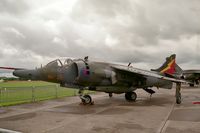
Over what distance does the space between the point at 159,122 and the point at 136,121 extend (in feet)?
2.53

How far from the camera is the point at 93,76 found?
1307 cm

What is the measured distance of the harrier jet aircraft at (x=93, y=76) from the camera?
1210 centimetres

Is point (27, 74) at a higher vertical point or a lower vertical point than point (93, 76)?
higher

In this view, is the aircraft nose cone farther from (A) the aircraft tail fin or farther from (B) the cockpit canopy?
(A) the aircraft tail fin

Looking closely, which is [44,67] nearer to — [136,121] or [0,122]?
[0,122]

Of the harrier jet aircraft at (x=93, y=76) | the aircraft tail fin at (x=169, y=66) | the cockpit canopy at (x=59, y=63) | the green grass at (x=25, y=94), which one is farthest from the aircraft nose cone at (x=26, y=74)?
the aircraft tail fin at (x=169, y=66)

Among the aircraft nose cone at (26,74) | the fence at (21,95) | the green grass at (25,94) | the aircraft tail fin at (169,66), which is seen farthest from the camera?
the aircraft tail fin at (169,66)

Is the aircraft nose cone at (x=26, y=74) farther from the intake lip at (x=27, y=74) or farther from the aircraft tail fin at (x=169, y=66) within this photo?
the aircraft tail fin at (x=169, y=66)

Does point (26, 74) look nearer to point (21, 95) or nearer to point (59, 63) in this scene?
point (59, 63)

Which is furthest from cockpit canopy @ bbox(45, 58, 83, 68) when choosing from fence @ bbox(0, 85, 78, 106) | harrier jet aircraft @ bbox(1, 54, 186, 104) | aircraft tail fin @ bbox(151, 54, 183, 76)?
aircraft tail fin @ bbox(151, 54, 183, 76)

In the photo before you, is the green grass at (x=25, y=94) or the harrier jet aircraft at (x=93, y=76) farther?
the green grass at (x=25, y=94)

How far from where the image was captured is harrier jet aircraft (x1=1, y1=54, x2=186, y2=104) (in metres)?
12.1

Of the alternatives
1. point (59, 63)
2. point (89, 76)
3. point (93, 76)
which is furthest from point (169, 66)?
point (59, 63)

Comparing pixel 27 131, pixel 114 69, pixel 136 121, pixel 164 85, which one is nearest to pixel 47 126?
pixel 27 131
